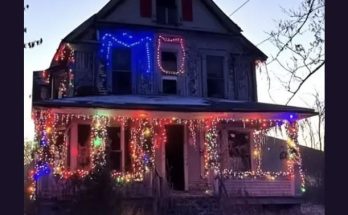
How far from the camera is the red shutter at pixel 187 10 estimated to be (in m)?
18.6

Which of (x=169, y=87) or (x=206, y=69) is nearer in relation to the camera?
(x=169, y=87)

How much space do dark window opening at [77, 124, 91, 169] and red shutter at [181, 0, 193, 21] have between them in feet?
18.2

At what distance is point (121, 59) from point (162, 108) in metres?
3.81

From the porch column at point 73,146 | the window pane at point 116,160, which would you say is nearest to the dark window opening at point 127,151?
the window pane at point 116,160

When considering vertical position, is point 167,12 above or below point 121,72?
above

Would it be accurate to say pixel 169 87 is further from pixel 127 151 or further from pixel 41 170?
pixel 41 170

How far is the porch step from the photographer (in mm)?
13688

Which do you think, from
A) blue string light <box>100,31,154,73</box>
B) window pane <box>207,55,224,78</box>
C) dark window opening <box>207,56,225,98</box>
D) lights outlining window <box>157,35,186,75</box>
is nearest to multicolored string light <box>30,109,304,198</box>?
dark window opening <box>207,56,225,98</box>

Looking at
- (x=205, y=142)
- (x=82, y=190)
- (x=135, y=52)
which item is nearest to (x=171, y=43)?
(x=135, y=52)

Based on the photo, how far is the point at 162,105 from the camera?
14.7 m

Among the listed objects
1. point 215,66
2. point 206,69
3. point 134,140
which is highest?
point 215,66

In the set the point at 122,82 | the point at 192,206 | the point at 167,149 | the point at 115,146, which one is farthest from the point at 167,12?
the point at 192,206

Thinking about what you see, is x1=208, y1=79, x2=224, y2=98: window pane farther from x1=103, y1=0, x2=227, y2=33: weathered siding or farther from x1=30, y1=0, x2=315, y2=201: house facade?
x1=103, y1=0, x2=227, y2=33: weathered siding

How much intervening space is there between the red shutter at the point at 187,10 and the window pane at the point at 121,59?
251cm
